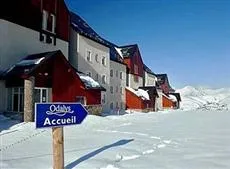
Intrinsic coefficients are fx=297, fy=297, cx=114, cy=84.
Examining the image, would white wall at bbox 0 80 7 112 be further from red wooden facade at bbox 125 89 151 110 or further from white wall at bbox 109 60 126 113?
red wooden facade at bbox 125 89 151 110

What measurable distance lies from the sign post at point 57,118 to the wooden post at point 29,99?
13.7 meters

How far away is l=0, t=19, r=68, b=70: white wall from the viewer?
2272 centimetres

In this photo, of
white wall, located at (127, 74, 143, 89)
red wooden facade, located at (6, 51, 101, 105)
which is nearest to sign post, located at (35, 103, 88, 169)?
red wooden facade, located at (6, 51, 101, 105)

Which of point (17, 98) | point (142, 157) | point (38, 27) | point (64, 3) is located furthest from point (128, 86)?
point (142, 157)

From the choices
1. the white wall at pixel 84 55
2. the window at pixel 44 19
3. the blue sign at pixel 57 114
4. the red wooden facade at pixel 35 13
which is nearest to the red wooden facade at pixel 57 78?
the red wooden facade at pixel 35 13

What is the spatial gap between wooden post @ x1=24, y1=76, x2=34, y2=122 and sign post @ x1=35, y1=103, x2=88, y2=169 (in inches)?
541

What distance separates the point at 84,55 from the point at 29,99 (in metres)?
15.9

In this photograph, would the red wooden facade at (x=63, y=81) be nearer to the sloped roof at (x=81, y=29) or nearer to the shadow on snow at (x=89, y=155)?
the sloped roof at (x=81, y=29)

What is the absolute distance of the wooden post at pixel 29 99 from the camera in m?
19.4

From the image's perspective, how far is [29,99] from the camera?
64.8 feet

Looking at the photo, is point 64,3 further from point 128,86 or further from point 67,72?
point 128,86

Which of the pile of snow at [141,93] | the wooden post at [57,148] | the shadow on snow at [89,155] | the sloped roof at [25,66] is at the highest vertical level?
the sloped roof at [25,66]

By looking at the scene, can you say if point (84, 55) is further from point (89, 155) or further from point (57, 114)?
point (57, 114)

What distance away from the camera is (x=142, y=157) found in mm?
9062
